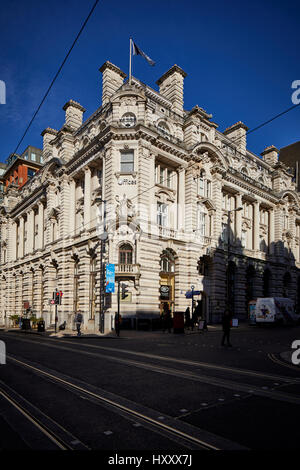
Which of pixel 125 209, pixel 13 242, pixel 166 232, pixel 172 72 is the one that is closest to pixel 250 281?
pixel 166 232

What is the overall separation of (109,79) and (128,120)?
21.2 ft

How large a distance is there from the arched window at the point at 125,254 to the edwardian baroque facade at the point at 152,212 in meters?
0.08

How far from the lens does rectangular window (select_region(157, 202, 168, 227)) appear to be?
3117 cm

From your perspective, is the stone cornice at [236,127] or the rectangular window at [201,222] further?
the stone cornice at [236,127]

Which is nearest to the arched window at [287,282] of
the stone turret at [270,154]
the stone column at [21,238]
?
the stone turret at [270,154]

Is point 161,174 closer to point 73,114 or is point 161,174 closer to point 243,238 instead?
point 243,238

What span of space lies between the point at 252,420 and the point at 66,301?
1225 inches

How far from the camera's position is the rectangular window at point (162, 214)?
3117 centimetres

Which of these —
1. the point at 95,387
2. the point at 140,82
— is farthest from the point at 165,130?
the point at 95,387

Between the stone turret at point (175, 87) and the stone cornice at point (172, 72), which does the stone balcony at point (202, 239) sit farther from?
the stone cornice at point (172, 72)

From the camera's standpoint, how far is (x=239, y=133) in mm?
45188

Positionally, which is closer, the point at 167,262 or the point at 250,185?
the point at 167,262

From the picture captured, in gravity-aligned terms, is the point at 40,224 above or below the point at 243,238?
above
